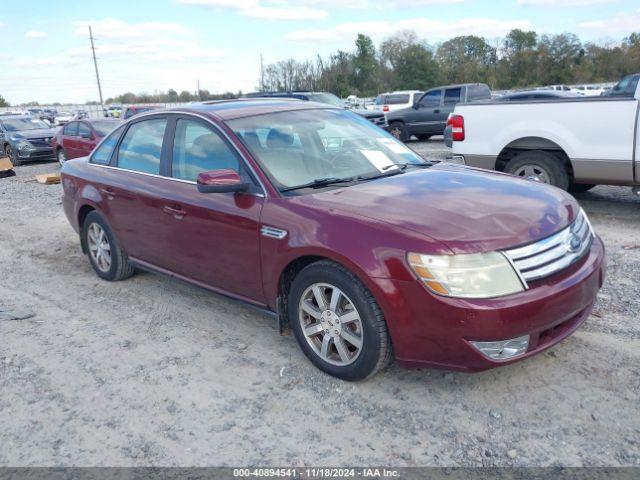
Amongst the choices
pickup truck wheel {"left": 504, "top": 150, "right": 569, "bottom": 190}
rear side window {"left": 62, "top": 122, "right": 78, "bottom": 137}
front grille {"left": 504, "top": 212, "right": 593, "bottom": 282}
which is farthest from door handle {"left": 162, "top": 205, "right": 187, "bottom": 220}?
rear side window {"left": 62, "top": 122, "right": 78, "bottom": 137}

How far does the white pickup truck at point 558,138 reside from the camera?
22.1 feet

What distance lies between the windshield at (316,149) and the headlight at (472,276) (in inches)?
46.6

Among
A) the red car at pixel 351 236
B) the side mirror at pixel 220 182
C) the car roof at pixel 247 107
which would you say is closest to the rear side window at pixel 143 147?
the red car at pixel 351 236

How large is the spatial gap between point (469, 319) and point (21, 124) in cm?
2093

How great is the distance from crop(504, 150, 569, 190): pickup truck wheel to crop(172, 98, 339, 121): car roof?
12.0ft

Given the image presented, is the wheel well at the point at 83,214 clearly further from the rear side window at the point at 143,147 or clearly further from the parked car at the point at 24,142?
the parked car at the point at 24,142

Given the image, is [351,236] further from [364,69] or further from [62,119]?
[364,69]

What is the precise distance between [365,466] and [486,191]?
1.87 meters

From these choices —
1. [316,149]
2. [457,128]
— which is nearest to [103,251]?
[316,149]

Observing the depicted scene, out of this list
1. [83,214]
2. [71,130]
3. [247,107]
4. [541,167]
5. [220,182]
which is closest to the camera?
[220,182]

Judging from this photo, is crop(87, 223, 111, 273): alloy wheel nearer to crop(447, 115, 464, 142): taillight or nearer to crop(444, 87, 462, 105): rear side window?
crop(447, 115, 464, 142): taillight

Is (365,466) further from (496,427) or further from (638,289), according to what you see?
(638,289)

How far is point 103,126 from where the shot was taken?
1599cm

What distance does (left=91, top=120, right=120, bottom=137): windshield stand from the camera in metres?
15.6
